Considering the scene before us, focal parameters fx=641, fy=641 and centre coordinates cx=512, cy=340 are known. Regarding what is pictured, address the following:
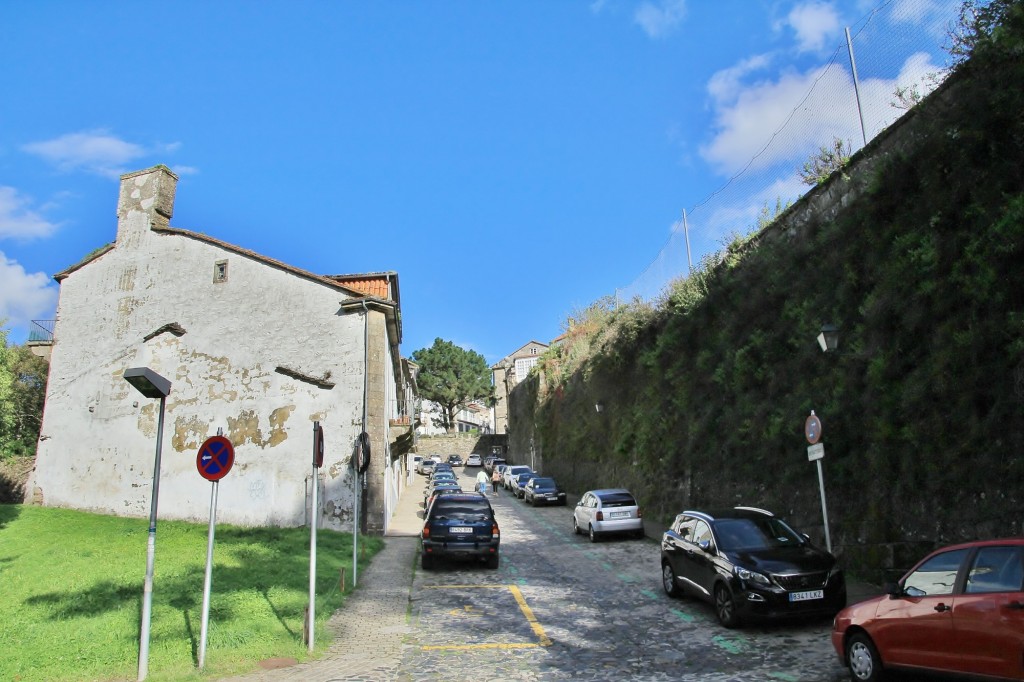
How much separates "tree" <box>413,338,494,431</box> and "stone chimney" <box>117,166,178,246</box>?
60922mm

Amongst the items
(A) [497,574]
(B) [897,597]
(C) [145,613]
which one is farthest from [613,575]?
(C) [145,613]

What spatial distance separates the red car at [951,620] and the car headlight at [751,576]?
2140mm

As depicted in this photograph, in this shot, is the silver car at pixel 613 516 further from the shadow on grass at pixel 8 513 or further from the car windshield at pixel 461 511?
the shadow on grass at pixel 8 513

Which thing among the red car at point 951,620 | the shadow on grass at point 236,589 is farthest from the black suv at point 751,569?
the shadow on grass at point 236,589

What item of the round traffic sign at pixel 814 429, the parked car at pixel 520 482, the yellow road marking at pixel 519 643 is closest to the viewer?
the yellow road marking at pixel 519 643

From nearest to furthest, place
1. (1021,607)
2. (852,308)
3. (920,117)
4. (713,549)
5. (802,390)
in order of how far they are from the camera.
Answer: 1. (1021,607)
2. (713,549)
3. (920,117)
4. (852,308)
5. (802,390)

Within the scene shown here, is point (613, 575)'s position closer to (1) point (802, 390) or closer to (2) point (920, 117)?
(1) point (802, 390)

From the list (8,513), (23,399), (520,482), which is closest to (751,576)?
(8,513)

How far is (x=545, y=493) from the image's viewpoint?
31000mm

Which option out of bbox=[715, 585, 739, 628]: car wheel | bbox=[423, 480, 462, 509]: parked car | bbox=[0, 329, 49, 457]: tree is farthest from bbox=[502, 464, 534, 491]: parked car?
bbox=[715, 585, 739, 628]: car wheel

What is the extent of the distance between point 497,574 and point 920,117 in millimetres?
12680

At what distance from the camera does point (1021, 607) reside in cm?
484

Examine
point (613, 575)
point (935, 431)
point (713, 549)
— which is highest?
point (935, 431)

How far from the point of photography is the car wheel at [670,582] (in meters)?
11.2
